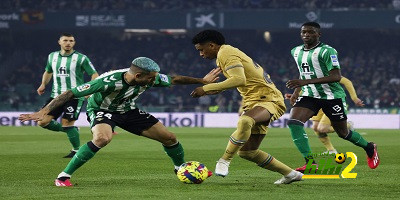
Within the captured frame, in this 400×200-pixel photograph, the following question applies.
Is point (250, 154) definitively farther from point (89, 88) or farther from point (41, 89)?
point (41, 89)

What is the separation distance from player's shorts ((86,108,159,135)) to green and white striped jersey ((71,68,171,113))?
5cm

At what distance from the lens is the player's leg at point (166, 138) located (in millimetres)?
9484

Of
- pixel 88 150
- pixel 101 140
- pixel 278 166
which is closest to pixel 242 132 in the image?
pixel 278 166

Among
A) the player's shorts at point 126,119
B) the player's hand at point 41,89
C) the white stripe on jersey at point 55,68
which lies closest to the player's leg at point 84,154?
the player's shorts at point 126,119

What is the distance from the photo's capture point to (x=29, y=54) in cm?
4538

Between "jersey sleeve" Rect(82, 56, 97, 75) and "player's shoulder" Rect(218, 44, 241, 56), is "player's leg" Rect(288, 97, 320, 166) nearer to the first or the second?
"player's shoulder" Rect(218, 44, 241, 56)

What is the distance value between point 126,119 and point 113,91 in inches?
20.2

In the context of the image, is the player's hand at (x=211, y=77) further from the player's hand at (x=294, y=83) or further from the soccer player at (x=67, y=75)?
the soccer player at (x=67, y=75)

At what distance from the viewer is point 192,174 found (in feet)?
29.8

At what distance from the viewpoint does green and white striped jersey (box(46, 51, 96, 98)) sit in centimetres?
1466

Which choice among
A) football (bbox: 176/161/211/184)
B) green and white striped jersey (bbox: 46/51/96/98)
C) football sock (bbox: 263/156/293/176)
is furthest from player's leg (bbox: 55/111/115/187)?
green and white striped jersey (bbox: 46/51/96/98)

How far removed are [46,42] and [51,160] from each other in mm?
33526

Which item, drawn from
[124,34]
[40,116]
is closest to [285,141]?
[40,116]

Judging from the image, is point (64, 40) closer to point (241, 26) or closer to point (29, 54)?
point (241, 26)
